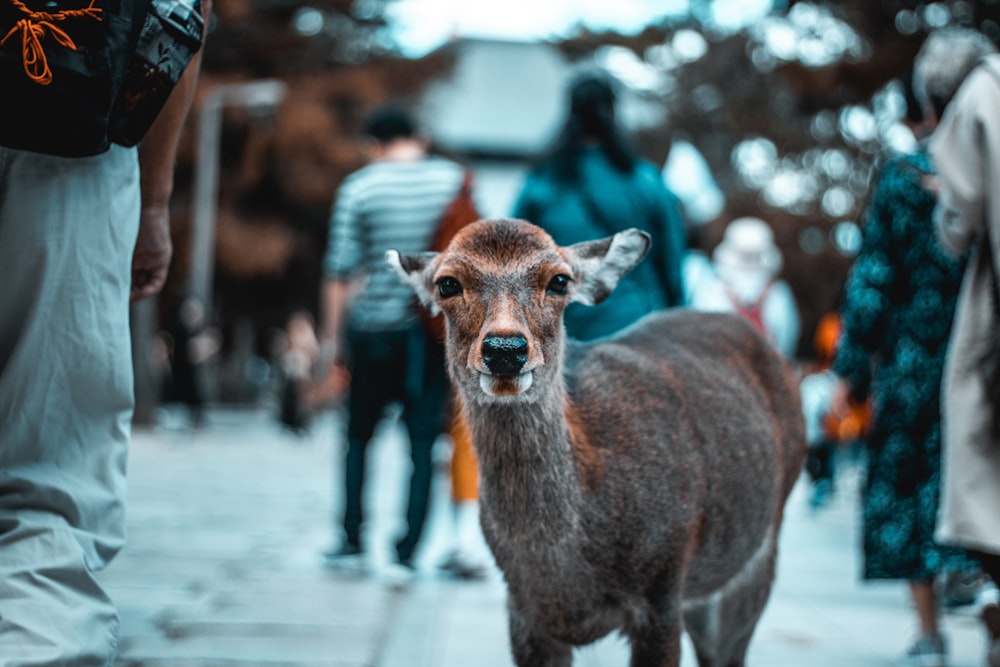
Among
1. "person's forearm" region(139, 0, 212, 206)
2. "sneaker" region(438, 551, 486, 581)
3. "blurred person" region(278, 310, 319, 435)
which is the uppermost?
"person's forearm" region(139, 0, 212, 206)

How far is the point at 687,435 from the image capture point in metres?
3.70

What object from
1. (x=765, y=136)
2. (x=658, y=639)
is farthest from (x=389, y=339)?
(x=765, y=136)

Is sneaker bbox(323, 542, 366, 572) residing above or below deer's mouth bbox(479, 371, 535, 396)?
below

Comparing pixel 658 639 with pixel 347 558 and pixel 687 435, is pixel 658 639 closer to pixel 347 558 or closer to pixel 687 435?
pixel 687 435

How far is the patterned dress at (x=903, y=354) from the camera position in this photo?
5031 mm

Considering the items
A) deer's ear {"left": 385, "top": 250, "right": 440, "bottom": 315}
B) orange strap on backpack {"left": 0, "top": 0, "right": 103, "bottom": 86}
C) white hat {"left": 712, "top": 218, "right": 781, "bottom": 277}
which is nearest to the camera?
orange strap on backpack {"left": 0, "top": 0, "right": 103, "bottom": 86}

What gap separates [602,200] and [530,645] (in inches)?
91.5

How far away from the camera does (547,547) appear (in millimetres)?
3342

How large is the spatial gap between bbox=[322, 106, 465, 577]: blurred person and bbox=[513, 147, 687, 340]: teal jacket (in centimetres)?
159

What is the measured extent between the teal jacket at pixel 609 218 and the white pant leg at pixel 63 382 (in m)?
2.48

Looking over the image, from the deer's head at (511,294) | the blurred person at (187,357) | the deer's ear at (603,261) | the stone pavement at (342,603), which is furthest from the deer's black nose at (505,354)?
the blurred person at (187,357)

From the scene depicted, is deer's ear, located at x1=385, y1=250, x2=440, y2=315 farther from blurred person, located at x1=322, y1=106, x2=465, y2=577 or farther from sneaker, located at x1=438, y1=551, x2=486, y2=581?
sneaker, located at x1=438, y1=551, x2=486, y2=581

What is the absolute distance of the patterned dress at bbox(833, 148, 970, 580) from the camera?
503cm

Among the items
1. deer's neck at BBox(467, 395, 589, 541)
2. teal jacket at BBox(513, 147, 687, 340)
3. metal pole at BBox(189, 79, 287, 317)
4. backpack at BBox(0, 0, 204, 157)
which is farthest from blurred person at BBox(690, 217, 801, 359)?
metal pole at BBox(189, 79, 287, 317)
